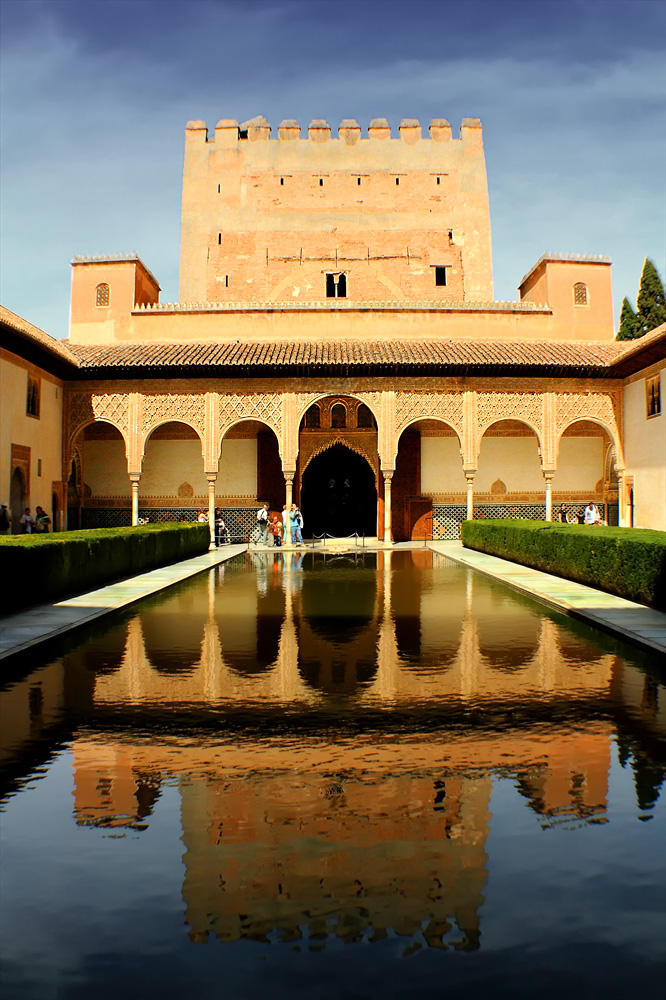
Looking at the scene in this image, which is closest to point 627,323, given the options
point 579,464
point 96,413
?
point 579,464

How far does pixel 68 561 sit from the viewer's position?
9.78 meters

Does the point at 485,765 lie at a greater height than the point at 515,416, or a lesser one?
lesser

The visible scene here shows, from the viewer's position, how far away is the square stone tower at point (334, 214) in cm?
2997

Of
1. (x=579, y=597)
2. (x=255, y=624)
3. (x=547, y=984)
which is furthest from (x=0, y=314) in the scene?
(x=547, y=984)

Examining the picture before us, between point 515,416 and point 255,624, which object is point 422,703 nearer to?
point 255,624

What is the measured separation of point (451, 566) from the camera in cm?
1548

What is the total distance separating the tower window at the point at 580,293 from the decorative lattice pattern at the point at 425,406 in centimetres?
666

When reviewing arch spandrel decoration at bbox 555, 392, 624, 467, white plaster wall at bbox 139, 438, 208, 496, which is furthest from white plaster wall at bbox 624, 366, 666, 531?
white plaster wall at bbox 139, 438, 208, 496

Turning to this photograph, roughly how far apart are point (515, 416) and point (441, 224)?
1216 centimetres

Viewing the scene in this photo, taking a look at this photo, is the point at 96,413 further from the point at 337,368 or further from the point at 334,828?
the point at 334,828

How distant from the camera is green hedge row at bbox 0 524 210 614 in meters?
8.32

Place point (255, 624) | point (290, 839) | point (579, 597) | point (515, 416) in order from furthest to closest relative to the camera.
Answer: point (515, 416), point (579, 597), point (255, 624), point (290, 839)

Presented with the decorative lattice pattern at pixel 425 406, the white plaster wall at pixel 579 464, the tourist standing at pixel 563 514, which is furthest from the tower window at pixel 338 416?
the tourist standing at pixel 563 514

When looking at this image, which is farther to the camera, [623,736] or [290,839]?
[623,736]
